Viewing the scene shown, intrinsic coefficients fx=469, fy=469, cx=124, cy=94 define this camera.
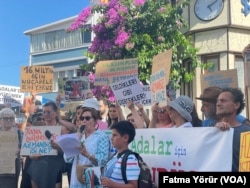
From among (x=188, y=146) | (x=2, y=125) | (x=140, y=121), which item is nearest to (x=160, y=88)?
(x=140, y=121)

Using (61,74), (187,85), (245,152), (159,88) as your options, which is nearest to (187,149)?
(245,152)

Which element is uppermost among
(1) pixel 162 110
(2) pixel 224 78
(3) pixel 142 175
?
(2) pixel 224 78

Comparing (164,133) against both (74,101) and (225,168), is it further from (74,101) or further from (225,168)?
(74,101)

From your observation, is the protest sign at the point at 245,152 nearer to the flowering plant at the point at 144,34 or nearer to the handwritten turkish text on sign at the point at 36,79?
the handwritten turkish text on sign at the point at 36,79

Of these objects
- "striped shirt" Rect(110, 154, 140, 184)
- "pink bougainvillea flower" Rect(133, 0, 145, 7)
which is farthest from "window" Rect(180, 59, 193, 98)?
"striped shirt" Rect(110, 154, 140, 184)

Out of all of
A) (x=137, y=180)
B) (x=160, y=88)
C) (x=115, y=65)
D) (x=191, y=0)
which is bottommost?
(x=137, y=180)

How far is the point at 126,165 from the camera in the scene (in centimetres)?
411

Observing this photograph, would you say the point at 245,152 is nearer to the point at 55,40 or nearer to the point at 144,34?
the point at 144,34

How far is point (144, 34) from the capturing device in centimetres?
1243

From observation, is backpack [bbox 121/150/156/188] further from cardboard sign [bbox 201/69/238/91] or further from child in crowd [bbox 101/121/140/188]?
cardboard sign [bbox 201/69/238/91]

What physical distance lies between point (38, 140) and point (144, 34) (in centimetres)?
686

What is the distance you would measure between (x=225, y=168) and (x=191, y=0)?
32.3 ft

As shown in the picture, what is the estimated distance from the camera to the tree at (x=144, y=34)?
1235cm

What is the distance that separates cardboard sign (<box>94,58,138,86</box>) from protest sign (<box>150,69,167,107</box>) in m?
0.63
